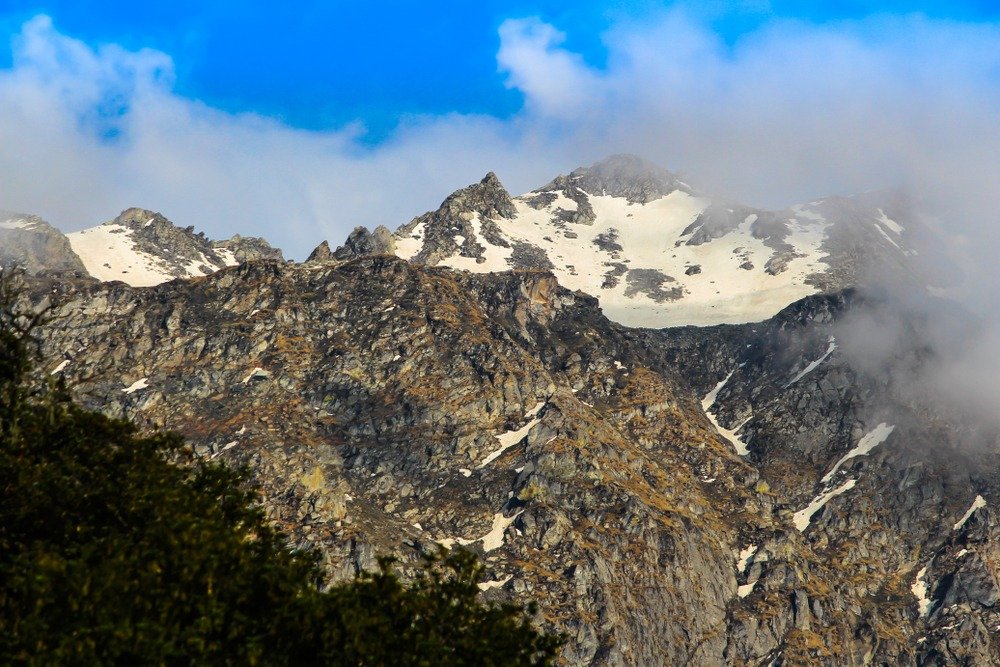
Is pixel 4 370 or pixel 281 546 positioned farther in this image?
pixel 4 370

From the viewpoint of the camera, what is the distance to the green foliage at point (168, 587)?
52.0 meters

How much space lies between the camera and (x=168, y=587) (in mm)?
56281

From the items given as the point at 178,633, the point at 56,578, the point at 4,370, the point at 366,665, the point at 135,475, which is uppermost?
the point at 4,370

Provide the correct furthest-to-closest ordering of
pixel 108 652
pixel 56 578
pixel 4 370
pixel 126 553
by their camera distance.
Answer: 1. pixel 4 370
2. pixel 126 553
3. pixel 56 578
4. pixel 108 652

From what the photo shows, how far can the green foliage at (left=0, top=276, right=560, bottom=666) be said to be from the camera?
5203cm

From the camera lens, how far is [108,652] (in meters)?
50.2

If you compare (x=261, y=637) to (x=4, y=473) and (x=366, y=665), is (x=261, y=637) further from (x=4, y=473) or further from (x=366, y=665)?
(x=4, y=473)

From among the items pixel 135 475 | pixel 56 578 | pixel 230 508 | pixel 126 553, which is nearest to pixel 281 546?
pixel 230 508

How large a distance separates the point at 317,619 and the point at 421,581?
9.98m

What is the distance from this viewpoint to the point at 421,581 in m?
65.1

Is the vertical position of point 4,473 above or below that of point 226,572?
above

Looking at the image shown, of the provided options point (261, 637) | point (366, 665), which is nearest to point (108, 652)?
point (261, 637)

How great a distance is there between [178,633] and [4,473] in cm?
1875

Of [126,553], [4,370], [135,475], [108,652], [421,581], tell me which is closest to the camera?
[108,652]
